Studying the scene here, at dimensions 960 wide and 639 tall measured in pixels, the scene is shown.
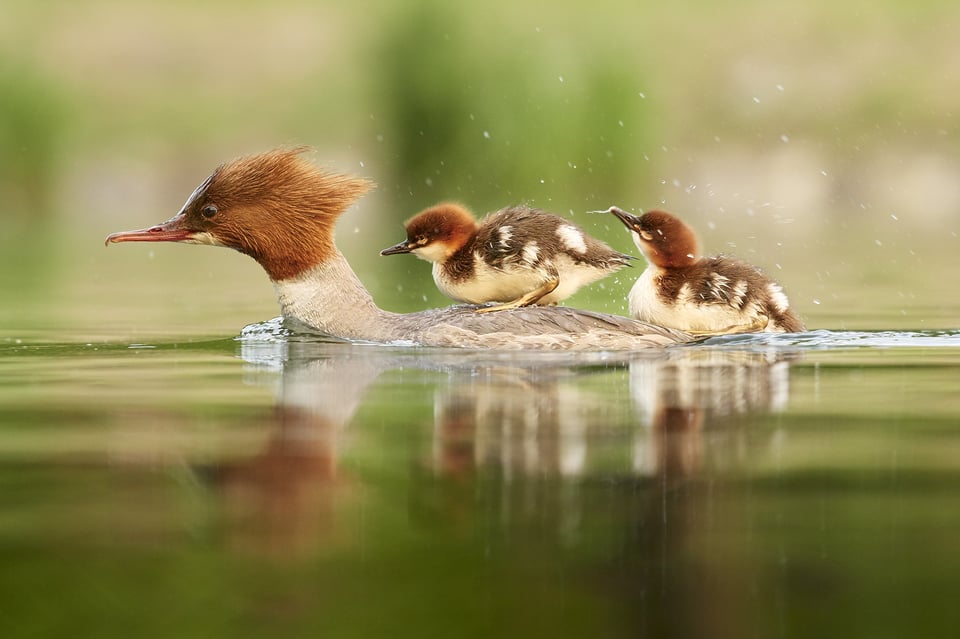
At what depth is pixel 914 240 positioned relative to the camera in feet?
64.5

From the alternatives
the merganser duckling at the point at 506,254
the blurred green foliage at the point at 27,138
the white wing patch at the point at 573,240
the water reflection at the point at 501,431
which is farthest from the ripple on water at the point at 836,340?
the blurred green foliage at the point at 27,138

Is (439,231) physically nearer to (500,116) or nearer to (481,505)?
(481,505)

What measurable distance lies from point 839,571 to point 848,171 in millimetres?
31003

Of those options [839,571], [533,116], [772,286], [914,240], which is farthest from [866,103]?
[839,571]

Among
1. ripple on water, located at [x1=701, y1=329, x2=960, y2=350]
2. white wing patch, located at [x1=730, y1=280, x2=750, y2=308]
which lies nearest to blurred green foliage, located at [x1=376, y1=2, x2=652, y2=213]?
ripple on water, located at [x1=701, y1=329, x2=960, y2=350]

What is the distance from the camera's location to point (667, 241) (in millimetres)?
7863

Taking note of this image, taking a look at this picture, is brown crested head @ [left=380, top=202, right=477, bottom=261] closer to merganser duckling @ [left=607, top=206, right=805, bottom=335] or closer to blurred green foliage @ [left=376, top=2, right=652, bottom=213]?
merganser duckling @ [left=607, top=206, right=805, bottom=335]

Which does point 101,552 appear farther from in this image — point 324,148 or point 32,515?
point 324,148

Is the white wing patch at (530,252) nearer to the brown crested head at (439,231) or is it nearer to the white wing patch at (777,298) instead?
the brown crested head at (439,231)

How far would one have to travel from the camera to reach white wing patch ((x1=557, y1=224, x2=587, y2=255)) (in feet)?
24.6

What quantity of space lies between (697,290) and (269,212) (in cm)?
223

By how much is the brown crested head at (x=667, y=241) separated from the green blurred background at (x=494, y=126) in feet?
9.49

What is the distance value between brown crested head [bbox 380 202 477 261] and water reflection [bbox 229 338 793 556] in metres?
0.63

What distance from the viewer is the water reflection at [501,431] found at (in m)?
3.60
